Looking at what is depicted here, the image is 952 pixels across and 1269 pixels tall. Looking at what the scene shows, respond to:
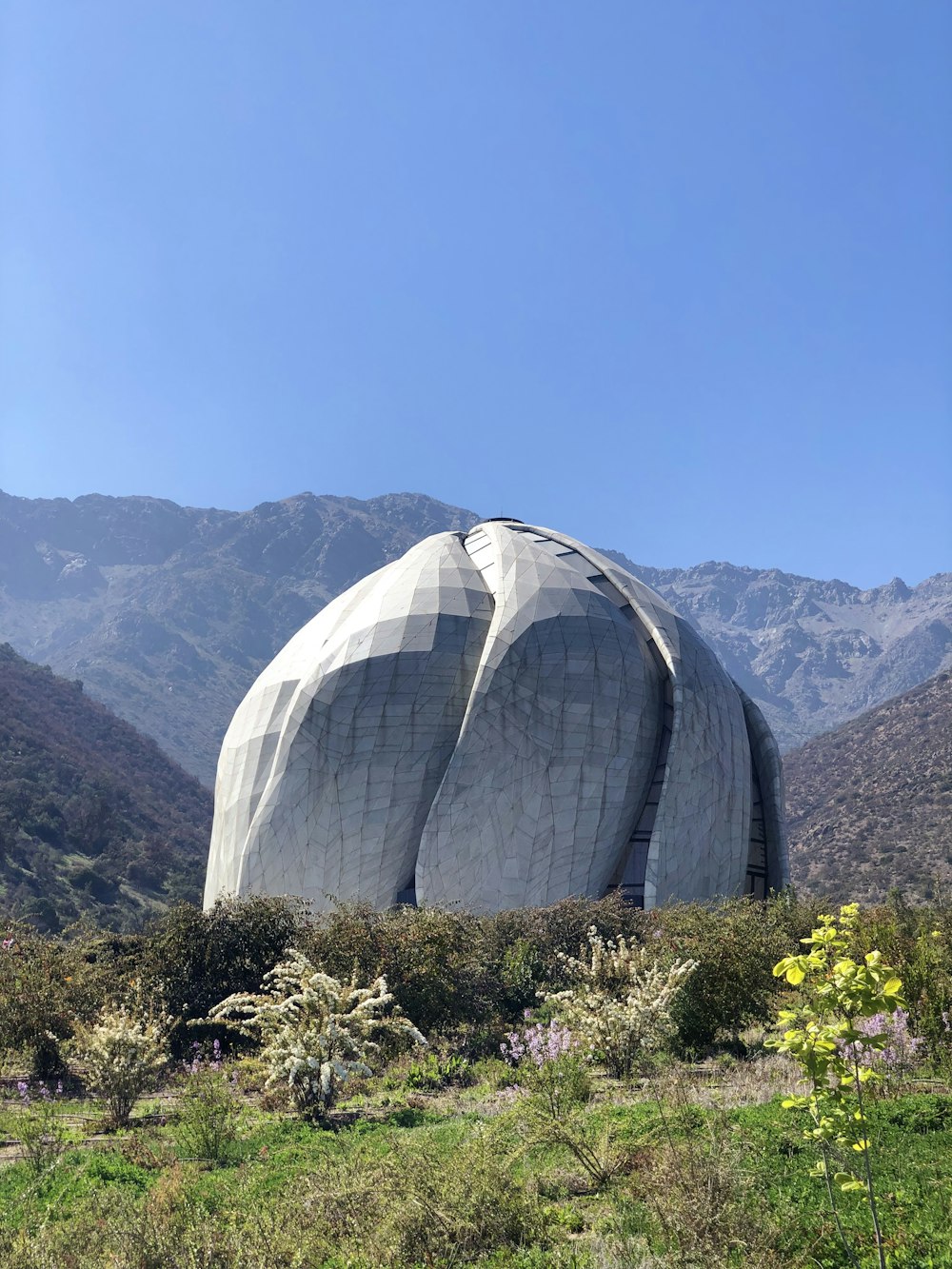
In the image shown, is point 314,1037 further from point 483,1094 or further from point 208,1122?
point 483,1094

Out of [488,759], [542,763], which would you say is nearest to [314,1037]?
[488,759]

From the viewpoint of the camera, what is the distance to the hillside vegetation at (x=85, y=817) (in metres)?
54.9

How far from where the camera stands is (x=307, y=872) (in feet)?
72.9

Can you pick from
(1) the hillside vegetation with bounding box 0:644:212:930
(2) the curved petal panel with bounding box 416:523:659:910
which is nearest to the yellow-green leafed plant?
(2) the curved petal panel with bounding box 416:523:659:910

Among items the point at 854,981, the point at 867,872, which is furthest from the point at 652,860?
the point at 867,872

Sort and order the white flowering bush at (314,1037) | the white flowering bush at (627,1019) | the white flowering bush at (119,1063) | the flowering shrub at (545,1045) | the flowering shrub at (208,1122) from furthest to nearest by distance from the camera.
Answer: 1. the white flowering bush at (627,1019)
2. the white flowering bush at (119,1063)
3. the white flowering bush at (314,1037)
4. the flowering shrub at (545,1045)
5. the flowering shrub at (208,1122)

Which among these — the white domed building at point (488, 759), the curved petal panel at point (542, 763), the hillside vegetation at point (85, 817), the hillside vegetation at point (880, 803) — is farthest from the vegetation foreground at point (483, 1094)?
the hillside vegetation at point (85, 817)

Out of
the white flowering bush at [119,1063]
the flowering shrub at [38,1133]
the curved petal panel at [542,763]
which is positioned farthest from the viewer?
the curved petal panel at [542,763]

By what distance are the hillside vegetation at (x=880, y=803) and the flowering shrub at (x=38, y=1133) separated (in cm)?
3349

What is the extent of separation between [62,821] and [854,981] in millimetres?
65737

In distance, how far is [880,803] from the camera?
69500 mm

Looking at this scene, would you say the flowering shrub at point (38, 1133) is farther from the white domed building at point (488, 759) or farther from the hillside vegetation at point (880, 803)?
Answer: the hillside vegetation at point (880, 803)

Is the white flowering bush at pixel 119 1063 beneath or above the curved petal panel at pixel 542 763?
beneath

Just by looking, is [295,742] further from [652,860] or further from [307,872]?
[652,860]
